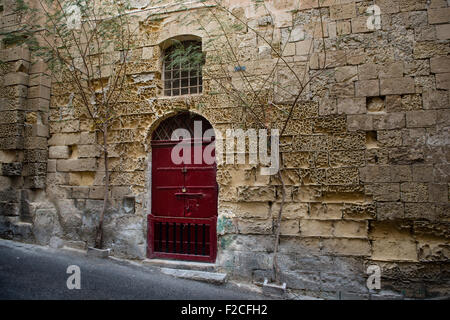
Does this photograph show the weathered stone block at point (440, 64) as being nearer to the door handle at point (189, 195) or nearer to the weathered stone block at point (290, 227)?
the weathered stone block at point (290, 227)

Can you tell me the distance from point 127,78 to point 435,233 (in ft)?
17.5

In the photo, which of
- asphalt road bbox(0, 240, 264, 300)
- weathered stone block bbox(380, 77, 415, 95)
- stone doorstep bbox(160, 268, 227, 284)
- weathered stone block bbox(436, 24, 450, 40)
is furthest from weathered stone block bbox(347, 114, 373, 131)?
stone doorstep bbox(160, 268, 227, 284)

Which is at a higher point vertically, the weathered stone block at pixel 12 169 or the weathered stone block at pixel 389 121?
the weathered stone block at pixel 389 121

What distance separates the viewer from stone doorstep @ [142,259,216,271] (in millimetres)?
4191

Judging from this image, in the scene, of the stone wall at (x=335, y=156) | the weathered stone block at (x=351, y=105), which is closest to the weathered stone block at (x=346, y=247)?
the stone wall at (x=335, y=156)

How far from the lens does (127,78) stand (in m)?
4.84

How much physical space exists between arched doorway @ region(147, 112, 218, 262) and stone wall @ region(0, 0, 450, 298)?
19 cm

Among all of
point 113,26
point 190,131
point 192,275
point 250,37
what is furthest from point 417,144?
point 113,26

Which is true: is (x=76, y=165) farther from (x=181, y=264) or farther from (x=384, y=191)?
(x=384, y=191)

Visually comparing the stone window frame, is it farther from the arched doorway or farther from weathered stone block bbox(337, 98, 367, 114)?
weathered stone block bbox(337, 98, 367, 114)

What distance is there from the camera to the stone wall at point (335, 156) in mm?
3572

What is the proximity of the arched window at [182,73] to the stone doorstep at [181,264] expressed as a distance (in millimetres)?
2875

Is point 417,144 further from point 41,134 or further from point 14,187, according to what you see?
point 14,187
